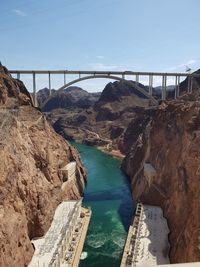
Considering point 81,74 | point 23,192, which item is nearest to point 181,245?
point 23,192


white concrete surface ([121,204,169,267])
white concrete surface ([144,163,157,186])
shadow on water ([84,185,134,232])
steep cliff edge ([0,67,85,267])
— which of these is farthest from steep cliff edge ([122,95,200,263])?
steep cliff edge ([0,67,85,267])

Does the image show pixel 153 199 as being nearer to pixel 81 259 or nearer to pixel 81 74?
pixel 81 259

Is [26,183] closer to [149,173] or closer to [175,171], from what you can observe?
[175,171]

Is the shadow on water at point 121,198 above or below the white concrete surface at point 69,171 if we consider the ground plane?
below

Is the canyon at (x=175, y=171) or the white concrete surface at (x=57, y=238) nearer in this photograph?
the canyon at (x=175, y=171)

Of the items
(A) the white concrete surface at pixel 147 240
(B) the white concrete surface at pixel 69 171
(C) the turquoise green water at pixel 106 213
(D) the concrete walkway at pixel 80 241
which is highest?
(B) the white concrete surface at pixel 69 171

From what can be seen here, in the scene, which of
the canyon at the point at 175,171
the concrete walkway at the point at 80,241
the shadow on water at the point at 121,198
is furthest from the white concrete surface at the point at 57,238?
the canyon at the point at 175,171

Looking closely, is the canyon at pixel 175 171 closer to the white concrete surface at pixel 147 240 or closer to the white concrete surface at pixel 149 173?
the white concrete surface at pixel 149 173
